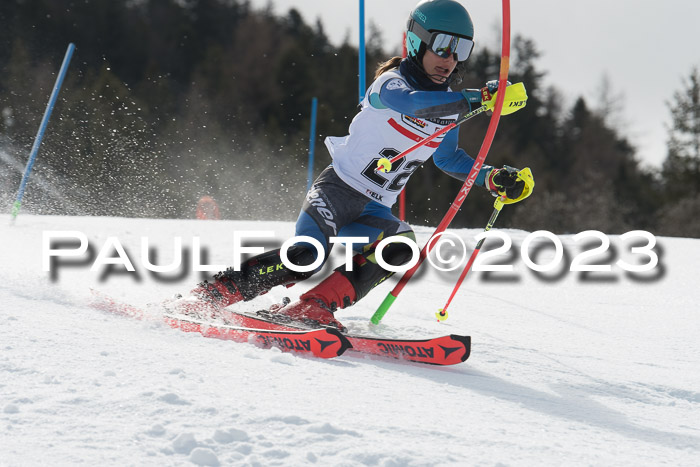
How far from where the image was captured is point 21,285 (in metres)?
3.04

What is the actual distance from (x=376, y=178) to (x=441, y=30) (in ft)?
2.32

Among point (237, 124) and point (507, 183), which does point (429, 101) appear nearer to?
point (507, 183)

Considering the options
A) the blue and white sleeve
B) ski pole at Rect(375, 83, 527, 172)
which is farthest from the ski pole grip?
the blue and white sleeve

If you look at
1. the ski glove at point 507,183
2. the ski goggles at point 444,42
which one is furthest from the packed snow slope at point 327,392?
the ski goggles at point 444,42

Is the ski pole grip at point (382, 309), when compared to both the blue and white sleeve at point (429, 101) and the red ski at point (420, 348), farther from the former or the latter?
the blue and white sleeve at point (429, 101)

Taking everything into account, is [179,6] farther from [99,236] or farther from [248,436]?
[248,436]

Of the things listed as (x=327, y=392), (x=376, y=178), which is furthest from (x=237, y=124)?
(x=327, y=392)

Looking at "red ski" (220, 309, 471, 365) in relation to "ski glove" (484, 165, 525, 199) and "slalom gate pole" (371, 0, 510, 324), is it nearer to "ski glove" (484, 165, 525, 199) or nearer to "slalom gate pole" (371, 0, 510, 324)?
"slalom gate pole" (371, 0, 510, 324)

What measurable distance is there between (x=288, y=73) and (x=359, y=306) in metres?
29.6

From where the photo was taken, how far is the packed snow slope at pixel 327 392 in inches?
57.4

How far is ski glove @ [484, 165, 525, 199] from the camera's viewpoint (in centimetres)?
297

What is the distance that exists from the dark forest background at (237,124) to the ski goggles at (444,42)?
41.9 ft

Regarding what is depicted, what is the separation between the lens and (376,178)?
3.15 meters

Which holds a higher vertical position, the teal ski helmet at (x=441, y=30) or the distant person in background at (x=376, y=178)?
the teal ski helmet at (x=441, y=30)
